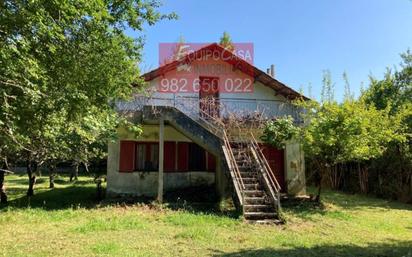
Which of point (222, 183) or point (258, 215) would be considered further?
point (222, 183)

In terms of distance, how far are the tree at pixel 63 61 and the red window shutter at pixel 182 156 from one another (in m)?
8.03

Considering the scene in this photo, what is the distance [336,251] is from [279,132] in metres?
6.96

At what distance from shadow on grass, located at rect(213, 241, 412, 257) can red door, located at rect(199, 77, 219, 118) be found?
809 cm

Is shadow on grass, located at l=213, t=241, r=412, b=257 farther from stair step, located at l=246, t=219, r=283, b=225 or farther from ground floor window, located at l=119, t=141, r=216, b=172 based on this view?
ground floor window, located at l=119, t=141, r=216, b=172

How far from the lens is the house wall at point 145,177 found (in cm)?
1684

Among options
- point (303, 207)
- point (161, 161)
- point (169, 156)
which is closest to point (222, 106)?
point (169, 156)

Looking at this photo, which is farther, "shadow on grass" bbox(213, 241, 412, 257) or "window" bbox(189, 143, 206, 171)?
"window" bbox(189, 143, 206, 171)

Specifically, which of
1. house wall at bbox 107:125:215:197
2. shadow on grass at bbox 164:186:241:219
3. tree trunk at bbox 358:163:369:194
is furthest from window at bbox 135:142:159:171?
tree trunk at bbox 358:163:369:194

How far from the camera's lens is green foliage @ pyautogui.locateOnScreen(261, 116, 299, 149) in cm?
1533

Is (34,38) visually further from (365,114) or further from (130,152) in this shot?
(365,114)

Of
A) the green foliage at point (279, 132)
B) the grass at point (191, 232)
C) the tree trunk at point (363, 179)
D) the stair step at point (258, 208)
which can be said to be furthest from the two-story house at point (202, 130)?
the tree trunk at point (363, 179)

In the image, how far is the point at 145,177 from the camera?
17.1 meters

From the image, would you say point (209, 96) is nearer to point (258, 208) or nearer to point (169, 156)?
point (169, 156)

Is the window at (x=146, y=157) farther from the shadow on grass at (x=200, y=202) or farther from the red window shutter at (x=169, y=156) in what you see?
the shadow on grass at (x=200, y=202)
